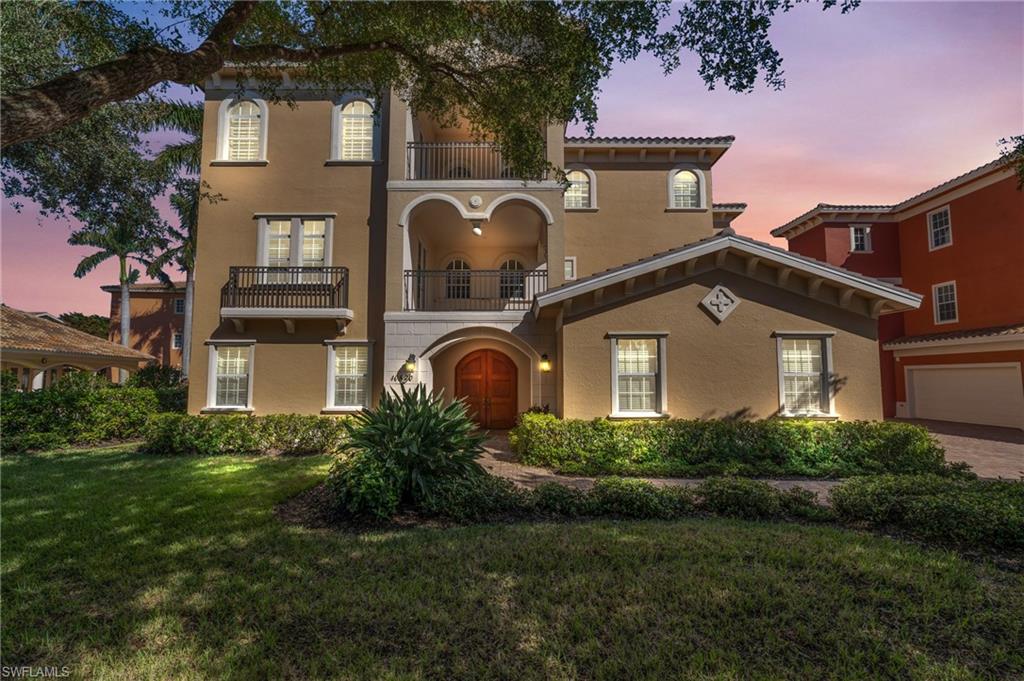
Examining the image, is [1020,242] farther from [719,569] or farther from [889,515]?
[719,569]

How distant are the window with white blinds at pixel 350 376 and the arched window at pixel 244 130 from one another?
6.83 metres

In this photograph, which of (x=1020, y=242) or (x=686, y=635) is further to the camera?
(x=1020, y=242)

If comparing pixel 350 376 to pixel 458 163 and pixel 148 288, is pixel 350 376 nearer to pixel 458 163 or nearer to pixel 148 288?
pixel 458 163

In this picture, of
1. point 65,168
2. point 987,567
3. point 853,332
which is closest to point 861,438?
point 853,332

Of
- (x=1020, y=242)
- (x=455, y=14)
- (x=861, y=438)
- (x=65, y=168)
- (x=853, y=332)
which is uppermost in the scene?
(x=455, y=14)

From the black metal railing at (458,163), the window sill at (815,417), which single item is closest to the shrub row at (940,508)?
the window sill at (815,417)

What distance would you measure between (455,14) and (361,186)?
6.67 metres

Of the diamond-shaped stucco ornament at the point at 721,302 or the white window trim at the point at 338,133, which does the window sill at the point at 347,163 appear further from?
the diamond-shaped stucco ornament at the point at 721,302

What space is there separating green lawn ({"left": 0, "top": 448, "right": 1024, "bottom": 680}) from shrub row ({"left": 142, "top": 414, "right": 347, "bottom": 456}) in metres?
5.14

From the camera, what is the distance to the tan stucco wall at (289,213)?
13.2 metres

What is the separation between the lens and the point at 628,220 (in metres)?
16.6

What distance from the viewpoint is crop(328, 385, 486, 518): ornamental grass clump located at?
6.16 m

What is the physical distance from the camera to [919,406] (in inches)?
754

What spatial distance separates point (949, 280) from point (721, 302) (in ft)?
51.5
